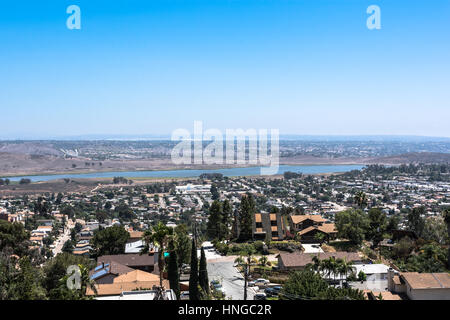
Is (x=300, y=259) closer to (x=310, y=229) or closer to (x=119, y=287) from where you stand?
(x=310, y=229)

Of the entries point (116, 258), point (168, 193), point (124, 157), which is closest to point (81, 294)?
point (116, 258)

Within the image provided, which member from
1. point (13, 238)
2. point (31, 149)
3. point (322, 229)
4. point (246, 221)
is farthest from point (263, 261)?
point (31, 149)

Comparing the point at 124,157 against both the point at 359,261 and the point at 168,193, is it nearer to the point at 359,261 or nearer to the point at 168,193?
the point at 168,193

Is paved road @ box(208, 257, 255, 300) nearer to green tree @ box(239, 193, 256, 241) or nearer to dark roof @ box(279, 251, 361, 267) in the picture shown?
dark roof @ box(279, 251, 361, 267)

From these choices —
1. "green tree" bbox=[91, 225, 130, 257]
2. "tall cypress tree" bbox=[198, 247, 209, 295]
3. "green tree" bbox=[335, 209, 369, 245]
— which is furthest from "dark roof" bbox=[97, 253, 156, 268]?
"green tree" bbox=[335, 209, 369, 245]

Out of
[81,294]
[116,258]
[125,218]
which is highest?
[81,294]

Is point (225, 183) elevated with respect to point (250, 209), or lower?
lower
